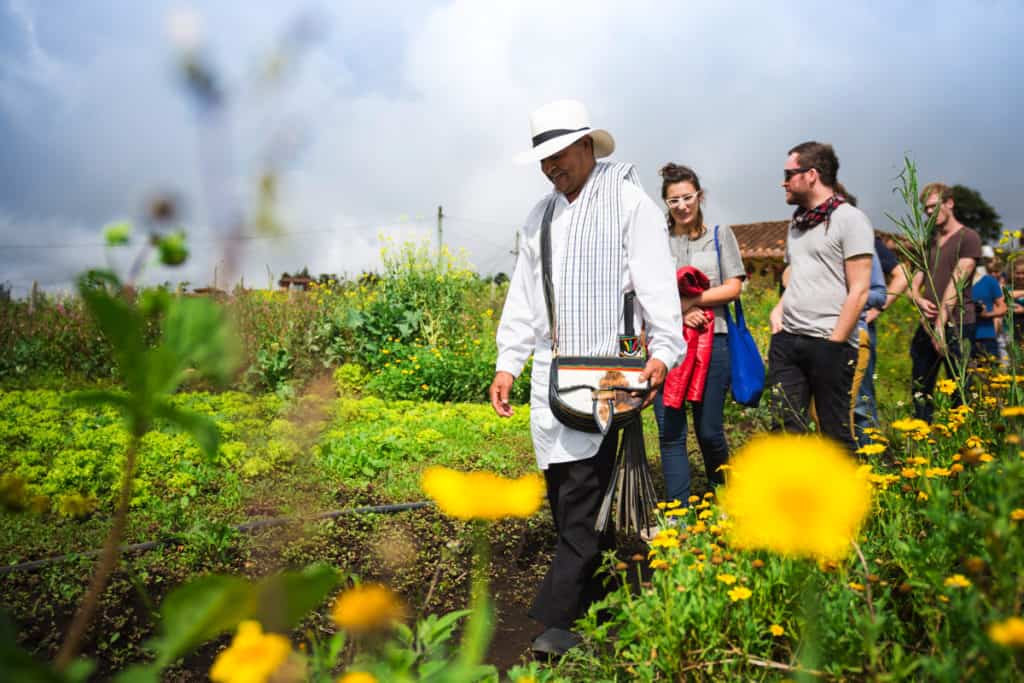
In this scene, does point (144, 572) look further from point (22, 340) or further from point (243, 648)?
point (22, 340)

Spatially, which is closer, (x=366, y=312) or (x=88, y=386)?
(x=88, y=386)

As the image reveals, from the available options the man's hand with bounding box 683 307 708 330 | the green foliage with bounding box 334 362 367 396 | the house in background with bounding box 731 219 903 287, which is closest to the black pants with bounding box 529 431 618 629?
the man's hand with bounding box 683 307 708 330

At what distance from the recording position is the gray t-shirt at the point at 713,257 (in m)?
3.44

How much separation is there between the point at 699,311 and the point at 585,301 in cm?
115

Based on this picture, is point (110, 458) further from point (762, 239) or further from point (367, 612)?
point (762, 239)

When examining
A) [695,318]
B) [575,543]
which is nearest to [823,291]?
→ [695,318]

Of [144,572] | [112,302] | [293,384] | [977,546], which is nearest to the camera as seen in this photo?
[112,302]

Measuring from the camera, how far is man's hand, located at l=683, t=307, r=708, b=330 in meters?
3.37

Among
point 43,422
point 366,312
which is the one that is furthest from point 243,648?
point 366,312

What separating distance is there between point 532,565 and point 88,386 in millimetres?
6744

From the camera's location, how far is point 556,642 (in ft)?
7.38

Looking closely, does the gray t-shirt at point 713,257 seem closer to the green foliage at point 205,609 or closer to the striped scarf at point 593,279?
the striped scarf at point 593,279

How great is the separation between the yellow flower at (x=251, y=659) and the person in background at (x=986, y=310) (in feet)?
17.2

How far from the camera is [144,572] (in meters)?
2.84
